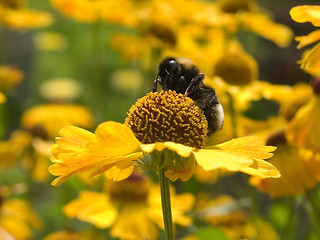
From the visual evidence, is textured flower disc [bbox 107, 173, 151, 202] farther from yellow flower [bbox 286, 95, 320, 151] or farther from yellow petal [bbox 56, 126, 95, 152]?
yellow petal [bbox 56, 126, 95, 152]

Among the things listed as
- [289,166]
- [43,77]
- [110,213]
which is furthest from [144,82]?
[43,77]

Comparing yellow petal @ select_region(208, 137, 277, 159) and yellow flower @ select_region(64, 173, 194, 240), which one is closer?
yellow petal @ select_region(208, 137, 277, 159)

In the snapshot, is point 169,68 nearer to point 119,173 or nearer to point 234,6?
point 119,173

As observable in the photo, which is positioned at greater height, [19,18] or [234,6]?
[234,6]

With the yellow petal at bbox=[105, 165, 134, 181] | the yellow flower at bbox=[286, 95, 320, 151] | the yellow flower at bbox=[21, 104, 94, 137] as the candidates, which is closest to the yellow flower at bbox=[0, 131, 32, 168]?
the yellow flower at bbox=[21, 104, 94, 137]

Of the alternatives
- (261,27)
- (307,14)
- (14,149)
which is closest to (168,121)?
(307,14)

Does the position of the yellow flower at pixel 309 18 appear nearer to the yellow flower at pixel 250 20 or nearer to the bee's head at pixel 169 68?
the bee's head at pixel 169 68
